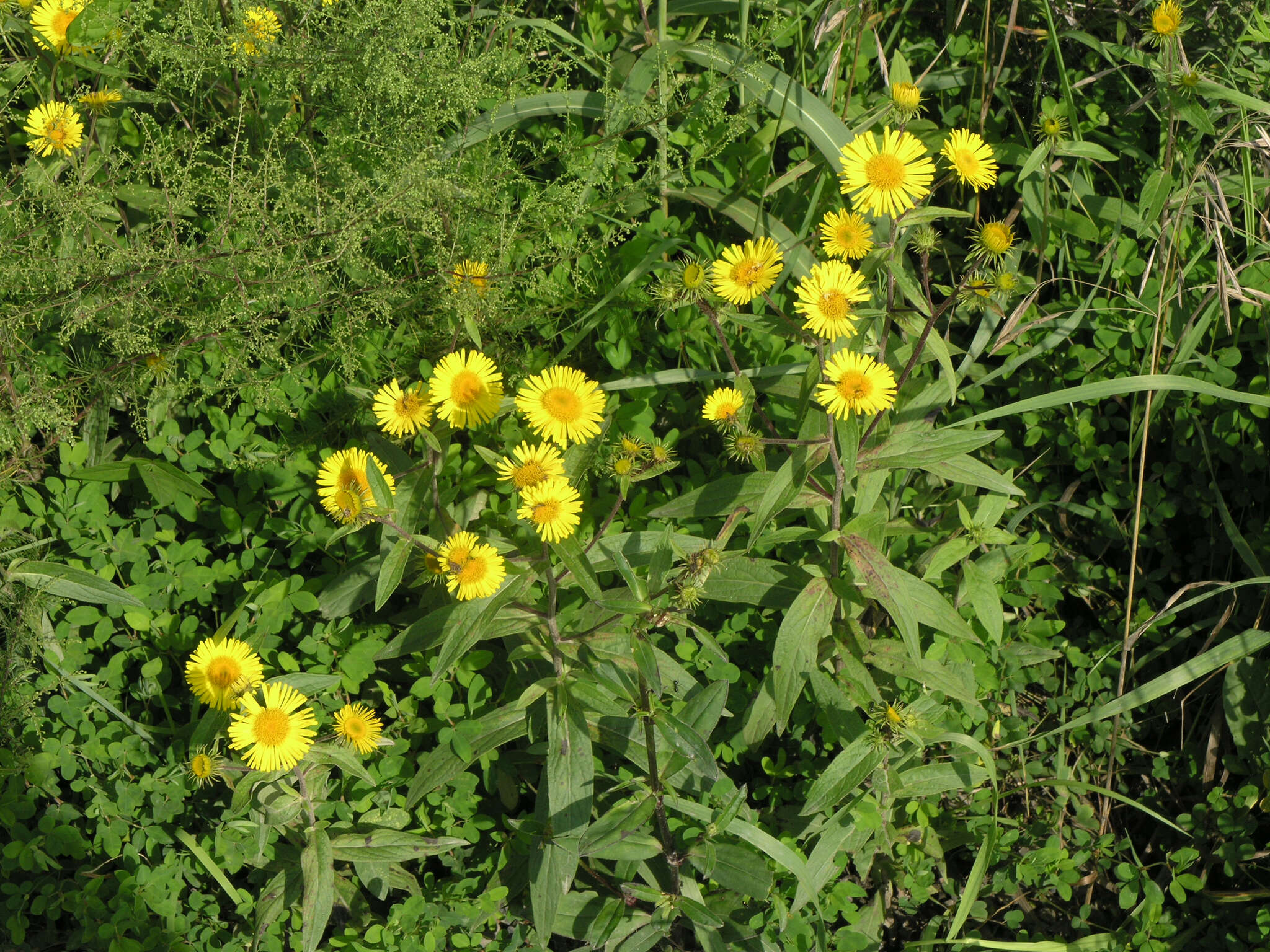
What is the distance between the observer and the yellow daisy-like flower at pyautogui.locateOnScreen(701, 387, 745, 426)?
191cm

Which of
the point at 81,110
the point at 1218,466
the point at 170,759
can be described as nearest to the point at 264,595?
the point at 170,759

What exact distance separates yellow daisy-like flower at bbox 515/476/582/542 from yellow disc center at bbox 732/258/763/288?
0.48 m

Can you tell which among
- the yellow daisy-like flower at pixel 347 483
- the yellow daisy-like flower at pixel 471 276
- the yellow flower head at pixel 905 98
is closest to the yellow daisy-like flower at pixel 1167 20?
the yellow flower head at pixel 905 98

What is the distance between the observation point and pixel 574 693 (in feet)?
6.35

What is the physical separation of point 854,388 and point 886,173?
38 centimetres

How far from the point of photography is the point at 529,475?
6.07 ft

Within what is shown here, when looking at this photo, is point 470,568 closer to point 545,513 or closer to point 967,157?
point 545,513

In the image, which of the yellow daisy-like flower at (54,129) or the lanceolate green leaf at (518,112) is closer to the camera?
the yellow daisy-like flower at (54,129)

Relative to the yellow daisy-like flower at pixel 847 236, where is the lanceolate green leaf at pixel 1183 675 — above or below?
below

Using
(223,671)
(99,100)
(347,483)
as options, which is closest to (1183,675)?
(347,483)

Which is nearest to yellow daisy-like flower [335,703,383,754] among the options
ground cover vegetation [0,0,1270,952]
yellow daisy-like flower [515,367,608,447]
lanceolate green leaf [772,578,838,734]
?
ground cover vegetation [0,0,1270,952]

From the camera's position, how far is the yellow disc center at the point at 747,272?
194 centimetres

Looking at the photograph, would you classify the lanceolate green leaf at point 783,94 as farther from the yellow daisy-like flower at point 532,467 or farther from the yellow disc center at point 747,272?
the yellow daisy-like flower at point 532,467

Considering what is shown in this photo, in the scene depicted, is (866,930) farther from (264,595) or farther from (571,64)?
(571,64)
